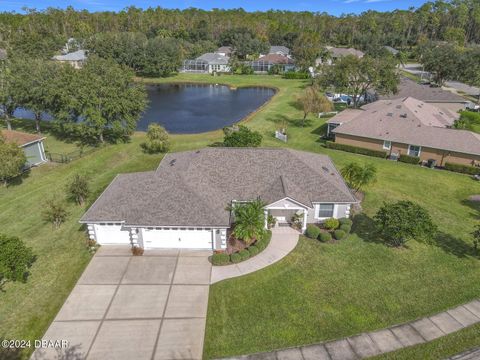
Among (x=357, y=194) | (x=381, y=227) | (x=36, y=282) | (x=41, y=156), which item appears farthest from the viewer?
(x=41, y=156)

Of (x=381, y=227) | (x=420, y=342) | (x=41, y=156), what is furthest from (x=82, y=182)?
(x=420, y=342)

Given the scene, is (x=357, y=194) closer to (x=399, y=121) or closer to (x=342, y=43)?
(x=399, y=121)

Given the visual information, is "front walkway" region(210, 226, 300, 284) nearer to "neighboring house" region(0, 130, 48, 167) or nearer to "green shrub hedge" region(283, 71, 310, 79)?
"neighboring house" region(0, 130, 48, 167)

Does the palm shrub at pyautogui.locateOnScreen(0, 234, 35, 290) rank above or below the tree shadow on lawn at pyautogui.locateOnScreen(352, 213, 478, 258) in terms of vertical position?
above

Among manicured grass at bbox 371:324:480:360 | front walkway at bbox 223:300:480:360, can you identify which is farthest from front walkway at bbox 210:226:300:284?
manicured grass at bbox 371:324:480:360

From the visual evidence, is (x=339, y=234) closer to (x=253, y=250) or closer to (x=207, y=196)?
(x=253, y=250)

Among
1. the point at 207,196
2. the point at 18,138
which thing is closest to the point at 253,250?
the point at 207,196
